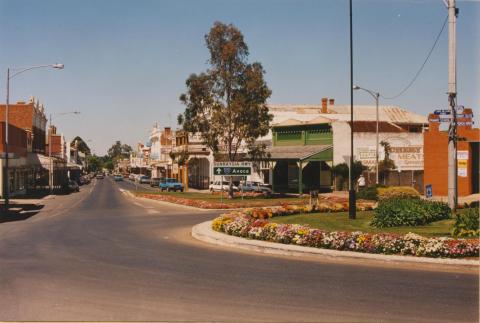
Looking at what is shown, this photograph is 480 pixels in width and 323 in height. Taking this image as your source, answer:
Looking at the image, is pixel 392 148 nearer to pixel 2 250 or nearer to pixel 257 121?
pixel 257 121

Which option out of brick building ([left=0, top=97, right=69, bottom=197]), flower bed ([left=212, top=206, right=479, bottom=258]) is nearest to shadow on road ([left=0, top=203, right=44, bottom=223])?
brick building ([left=0, top=97, right=69, bottom=197])

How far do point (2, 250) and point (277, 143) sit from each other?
1862 inches

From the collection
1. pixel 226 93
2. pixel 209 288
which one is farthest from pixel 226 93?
pixel 209 288

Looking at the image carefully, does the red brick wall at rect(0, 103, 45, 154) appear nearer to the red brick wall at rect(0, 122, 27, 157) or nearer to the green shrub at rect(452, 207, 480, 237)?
the red brick wall at rect(0, 122, 27, 157)

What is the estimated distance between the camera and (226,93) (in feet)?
153

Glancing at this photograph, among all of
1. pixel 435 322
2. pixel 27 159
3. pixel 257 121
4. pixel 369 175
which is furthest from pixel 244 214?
pixel 27 159

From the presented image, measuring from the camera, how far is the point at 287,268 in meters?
13.9

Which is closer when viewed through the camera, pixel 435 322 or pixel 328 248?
pixel 435 322

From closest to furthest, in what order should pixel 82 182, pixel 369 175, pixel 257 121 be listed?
1. pixel 257 121
2. pixel 369 175
3. pixel 82 182

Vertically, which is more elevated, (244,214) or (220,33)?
(220,33)

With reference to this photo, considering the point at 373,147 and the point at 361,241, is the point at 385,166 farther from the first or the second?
the point at 361,241

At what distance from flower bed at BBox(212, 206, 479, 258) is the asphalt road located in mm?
1391

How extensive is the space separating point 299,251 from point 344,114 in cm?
6088

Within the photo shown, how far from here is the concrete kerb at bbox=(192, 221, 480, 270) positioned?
45.4 ft
